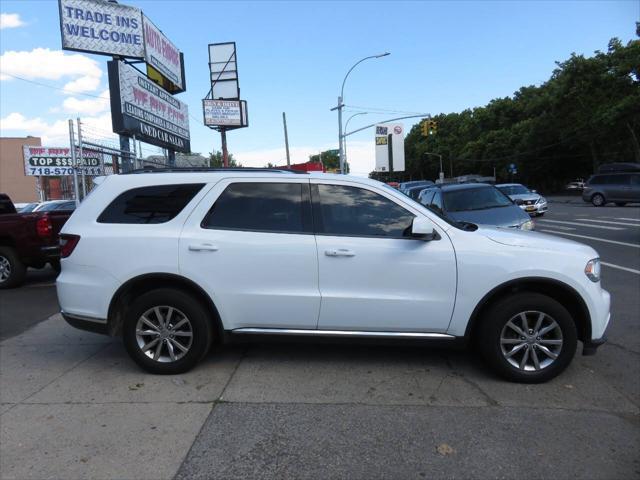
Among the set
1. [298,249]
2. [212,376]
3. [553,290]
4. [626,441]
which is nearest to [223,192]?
[298,249]

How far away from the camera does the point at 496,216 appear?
8758 mm

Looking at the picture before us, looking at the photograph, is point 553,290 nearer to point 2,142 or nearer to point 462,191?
point 462,191

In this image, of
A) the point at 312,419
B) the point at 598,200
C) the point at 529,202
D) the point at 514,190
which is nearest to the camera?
the point at 312,419

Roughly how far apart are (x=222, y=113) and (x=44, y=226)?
17.8m

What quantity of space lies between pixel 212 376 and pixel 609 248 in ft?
34.1

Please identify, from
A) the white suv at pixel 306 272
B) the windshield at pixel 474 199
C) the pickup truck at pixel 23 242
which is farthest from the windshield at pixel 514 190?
the white suv at pixel 306 272

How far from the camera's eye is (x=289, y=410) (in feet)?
12.1

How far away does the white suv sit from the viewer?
4.05 meters

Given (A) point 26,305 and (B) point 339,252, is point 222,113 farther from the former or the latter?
(B) point 339,252

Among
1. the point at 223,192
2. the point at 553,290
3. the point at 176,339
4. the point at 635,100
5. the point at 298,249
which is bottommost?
the point at 176,339

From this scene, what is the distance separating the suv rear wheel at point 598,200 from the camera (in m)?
27.0

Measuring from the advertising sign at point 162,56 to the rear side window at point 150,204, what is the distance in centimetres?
959

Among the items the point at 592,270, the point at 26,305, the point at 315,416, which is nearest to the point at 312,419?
the point at 315,416

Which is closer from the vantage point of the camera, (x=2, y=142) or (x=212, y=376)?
(x=212, y=376)
